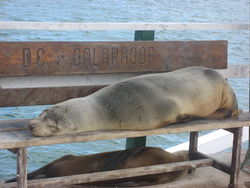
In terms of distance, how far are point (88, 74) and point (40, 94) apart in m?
0.34

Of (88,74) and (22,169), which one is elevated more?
(88,74)

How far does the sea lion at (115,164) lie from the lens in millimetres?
3156

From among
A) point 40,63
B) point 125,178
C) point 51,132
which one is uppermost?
point 40,63

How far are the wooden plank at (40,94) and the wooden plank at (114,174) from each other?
485mm

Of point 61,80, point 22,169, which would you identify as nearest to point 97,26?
point 61,80

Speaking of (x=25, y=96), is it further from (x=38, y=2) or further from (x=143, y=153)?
(x=38, y=2)

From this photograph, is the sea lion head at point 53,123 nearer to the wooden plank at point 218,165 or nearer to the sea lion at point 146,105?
the sea lion at point 146,105

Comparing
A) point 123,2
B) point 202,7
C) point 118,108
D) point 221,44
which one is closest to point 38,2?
point 123,2

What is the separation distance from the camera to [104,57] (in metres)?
3.28

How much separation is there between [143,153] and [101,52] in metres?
0.67

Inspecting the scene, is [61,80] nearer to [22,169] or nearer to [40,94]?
[40,94]

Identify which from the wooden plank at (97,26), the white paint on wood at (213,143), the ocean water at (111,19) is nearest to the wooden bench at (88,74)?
the wooden plank at (97,26)

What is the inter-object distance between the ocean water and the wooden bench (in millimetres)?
1415

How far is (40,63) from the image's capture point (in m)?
3.09
